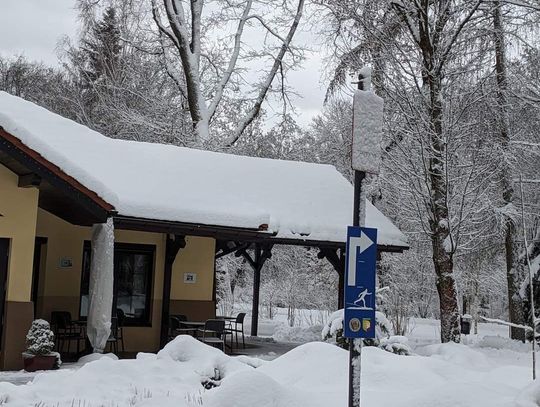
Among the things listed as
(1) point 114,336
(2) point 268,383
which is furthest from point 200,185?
(2) point 268,383

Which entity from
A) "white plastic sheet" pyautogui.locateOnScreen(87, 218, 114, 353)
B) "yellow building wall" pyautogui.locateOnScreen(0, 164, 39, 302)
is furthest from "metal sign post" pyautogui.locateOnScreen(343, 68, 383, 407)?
"yellow building wall" pyautogui.locateOnScreen(0, 164, 39, 302)

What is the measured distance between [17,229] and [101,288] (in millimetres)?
1681

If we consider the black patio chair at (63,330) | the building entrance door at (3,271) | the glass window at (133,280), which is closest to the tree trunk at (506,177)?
the glass window at (133,280)

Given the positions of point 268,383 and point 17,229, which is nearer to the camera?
point 268,383

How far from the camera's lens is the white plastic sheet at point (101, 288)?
11375mm

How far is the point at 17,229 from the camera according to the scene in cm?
1088

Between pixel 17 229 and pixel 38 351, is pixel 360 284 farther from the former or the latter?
pixel 17 229

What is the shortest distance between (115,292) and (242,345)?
3.63 metres

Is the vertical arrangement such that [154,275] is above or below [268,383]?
above

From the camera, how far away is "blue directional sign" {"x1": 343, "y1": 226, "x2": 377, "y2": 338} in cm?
480

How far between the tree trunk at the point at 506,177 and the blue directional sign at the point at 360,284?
404 inches

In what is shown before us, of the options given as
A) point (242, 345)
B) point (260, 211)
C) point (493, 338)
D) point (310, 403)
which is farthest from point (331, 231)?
point (310, 403)

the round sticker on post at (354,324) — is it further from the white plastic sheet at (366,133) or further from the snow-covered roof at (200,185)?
the snow-covered roof at (200,185)

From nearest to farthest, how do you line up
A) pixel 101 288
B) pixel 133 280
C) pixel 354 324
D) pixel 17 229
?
pixel 354 324 → pixel 17 229 → pixel 101 288 → pixel 133 280
